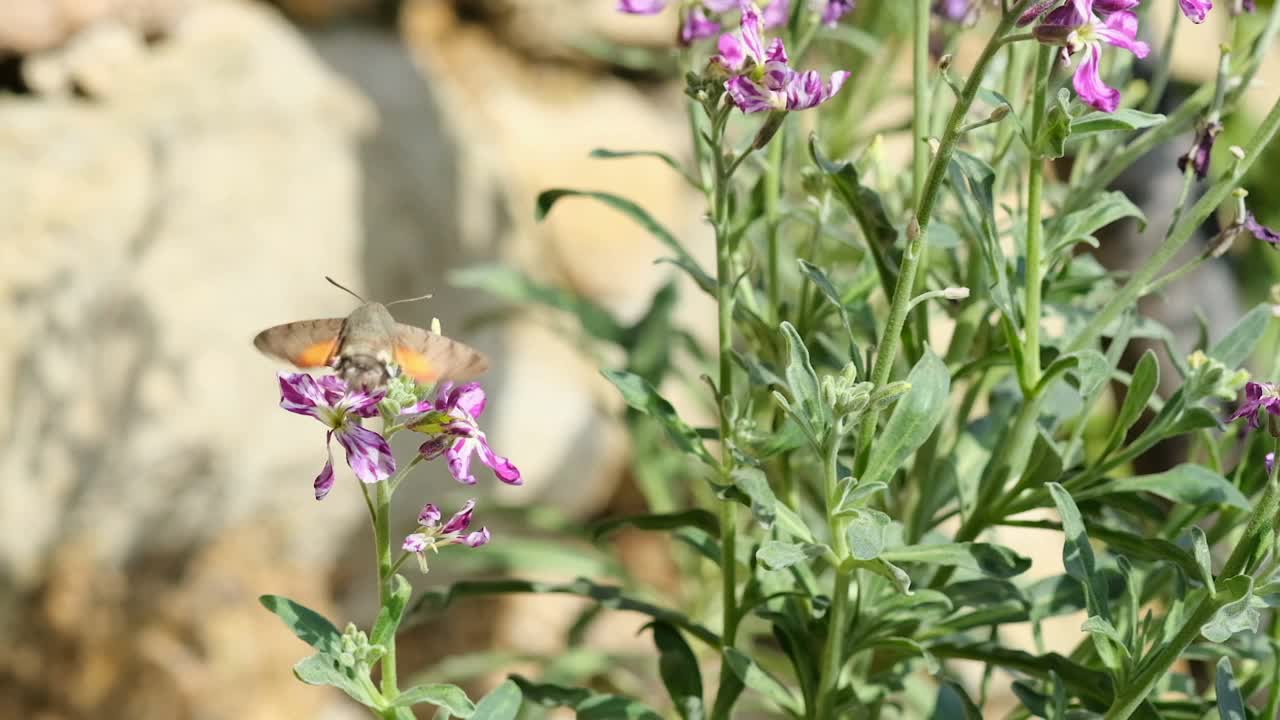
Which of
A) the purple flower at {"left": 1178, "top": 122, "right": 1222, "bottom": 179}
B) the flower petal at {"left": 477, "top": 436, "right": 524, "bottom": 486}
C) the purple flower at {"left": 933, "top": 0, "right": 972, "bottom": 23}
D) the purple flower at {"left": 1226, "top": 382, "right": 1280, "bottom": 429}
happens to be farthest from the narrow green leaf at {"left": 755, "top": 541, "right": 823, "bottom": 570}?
the purple flower at {"left": 933, "top": 0, "right": 972, "bottom": 23}

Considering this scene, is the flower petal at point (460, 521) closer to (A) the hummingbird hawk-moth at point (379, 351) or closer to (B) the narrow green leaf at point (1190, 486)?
(A) the hummingbird hawk-moth at point (379, 351)

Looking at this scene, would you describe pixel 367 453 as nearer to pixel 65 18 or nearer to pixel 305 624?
pixel 305 624

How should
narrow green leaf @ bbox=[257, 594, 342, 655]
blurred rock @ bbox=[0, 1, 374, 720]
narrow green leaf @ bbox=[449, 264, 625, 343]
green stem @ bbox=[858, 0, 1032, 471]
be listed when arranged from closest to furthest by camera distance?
green stem @ bbox=[858, 0, 1032, 471], narrow green leaf @ bbox=[257, 594, 342, 655], narrow green leaf @ bbox=[449, 264, 625, 343], blurred rock @ bbox=[0, 1, 374, 720]

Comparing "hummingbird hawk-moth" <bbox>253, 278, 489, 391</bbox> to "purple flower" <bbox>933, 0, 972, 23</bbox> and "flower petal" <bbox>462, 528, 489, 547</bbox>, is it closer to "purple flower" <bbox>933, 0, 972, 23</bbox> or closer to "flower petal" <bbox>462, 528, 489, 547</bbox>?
"flower petal" <bbox>462, 528, 489, 547</bbox>

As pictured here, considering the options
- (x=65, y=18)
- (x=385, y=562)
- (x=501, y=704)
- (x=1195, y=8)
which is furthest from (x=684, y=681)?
(x=65, y=18)

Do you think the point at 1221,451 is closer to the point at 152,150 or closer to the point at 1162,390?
the point at 1162,390

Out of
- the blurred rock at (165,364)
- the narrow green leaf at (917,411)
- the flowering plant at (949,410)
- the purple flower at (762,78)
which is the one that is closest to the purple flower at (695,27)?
the flowering plant at (949,410)
